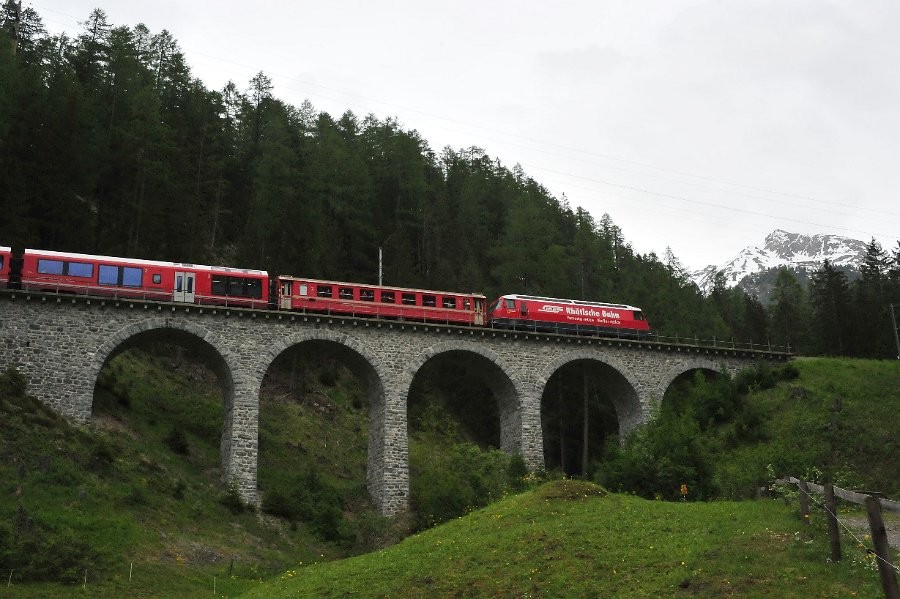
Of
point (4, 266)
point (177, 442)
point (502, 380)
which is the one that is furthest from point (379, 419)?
point (4, 266)

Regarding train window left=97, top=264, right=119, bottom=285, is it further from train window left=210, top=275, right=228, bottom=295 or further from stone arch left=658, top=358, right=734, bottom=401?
stone arch left=658, top=358, right=734, bottom=401

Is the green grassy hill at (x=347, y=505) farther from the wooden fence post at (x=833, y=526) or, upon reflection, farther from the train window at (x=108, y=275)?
the train window at (x=108, y=275)

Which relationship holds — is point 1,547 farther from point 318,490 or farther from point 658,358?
point 658,358

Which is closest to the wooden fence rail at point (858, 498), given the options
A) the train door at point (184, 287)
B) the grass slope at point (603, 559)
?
the grass slope at point (603, 559)

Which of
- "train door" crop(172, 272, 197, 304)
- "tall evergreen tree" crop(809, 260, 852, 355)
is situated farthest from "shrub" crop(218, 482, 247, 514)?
"tall evergreen tree" crop(809, 260, 852, 355)

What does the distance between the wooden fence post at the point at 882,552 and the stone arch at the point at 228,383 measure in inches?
1266

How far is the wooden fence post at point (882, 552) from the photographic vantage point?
13336 millimetres

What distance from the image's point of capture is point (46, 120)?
53.1 meters

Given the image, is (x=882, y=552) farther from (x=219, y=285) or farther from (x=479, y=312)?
(x=479, y=312)

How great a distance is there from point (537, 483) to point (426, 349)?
1037 cm

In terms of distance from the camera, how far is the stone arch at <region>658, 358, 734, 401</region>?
52.3 m

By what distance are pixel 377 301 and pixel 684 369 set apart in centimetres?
2097

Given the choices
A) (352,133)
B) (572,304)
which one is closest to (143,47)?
(352,133)

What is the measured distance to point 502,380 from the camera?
49.5m
